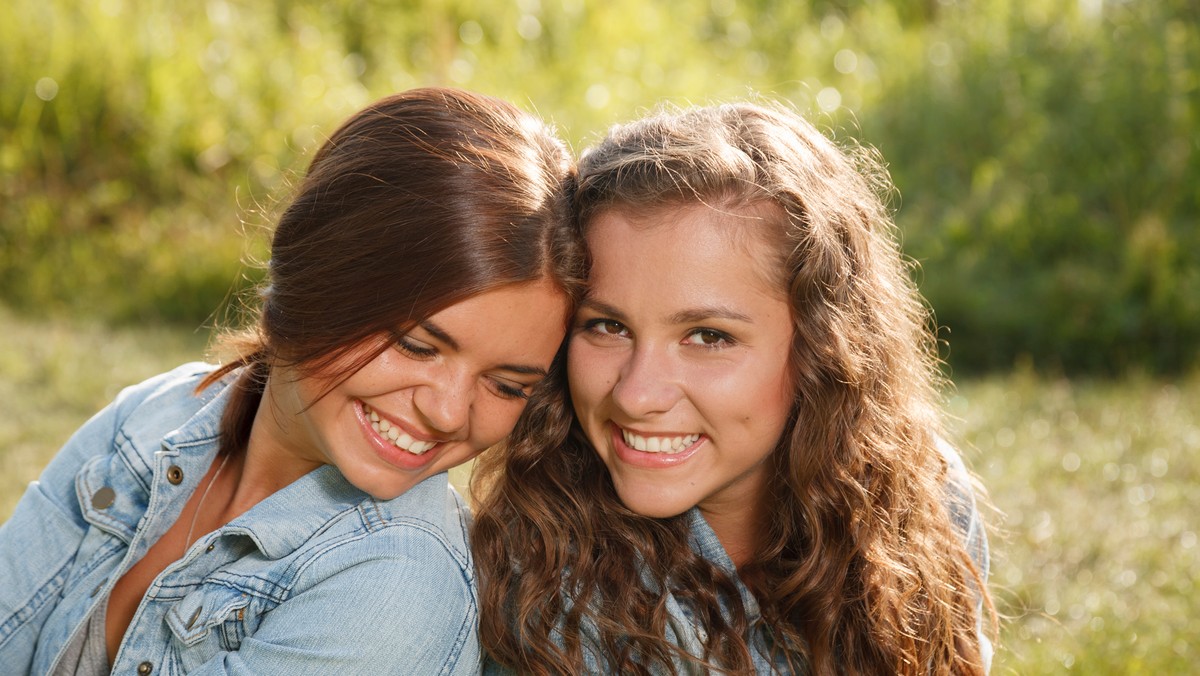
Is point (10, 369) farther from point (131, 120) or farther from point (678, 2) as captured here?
point (678, 2)

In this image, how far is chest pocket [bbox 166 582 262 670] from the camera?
2295 mm

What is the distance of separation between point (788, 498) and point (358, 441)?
92 cm

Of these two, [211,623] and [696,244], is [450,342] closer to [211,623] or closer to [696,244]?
[696,244]

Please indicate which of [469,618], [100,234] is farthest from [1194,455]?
[100,234]

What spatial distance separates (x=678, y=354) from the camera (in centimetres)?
236

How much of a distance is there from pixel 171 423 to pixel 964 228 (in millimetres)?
4708

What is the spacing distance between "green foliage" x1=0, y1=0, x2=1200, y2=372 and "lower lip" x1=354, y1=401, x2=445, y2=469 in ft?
11.7

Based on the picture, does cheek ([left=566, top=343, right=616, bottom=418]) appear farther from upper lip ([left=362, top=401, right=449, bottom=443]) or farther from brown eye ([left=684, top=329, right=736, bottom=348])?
upper lip ([left=362, top=401, right=449, bottom=443])

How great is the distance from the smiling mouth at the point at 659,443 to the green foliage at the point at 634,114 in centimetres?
366

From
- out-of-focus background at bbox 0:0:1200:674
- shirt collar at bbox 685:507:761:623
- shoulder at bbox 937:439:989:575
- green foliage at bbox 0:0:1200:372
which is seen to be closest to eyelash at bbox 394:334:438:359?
shirt collar at bbox 685:507:761:623

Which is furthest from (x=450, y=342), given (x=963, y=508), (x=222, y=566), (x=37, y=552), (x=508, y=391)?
(x=963, y=508)

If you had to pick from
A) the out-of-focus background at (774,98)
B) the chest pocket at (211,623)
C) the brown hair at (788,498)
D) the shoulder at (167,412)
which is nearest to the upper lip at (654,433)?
the brown hair at (788,498)

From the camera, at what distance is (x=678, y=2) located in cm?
859

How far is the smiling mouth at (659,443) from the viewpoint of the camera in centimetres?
240
